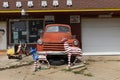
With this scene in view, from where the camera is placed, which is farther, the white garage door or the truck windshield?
the white garage door

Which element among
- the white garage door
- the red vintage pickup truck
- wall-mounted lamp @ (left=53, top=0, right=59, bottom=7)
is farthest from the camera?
the white garage door

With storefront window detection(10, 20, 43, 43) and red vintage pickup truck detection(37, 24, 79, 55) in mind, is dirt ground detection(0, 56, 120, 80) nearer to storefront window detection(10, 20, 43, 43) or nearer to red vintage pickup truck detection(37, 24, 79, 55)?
red vintage pickup truck detection(37, 24, 79, 55)

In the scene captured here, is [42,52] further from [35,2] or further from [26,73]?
[35,2]

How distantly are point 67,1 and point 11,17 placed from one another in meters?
4.33

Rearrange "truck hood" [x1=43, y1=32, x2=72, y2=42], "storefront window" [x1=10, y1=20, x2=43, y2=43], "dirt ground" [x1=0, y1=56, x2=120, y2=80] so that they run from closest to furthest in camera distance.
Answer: "dirt ground" [x1=0, y1=56, x2=120, y2=80]
"truck hood" [x1=43, y1=32, x2=72, y2=42]
"storefront window" [x1=10, y1=20, x2=43, y2=43]

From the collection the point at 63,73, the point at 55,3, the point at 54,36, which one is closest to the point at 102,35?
the point at 55,3

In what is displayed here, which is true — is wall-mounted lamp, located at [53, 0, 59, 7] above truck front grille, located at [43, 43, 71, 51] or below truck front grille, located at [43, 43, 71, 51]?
above

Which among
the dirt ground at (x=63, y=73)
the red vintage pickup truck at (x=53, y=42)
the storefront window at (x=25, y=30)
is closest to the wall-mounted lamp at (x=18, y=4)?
the storefront window at (x=25, y=30)

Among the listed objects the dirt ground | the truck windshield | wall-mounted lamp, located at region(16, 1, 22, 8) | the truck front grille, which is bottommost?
the dirt ground

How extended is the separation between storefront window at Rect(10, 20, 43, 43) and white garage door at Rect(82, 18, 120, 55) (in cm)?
349

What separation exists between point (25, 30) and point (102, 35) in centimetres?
573

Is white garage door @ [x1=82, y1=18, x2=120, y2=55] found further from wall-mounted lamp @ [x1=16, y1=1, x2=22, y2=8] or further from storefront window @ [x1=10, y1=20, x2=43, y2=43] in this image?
wall-mounted lamp @ [x1=16, y1=1, x2=22, y2=8]

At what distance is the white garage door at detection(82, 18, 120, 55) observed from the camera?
23969 mm

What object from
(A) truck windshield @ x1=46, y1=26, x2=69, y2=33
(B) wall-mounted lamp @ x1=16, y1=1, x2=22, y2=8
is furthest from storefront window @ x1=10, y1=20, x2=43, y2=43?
(A) truck windshield @ x1=46, y1=26, x2=69, y2=33
